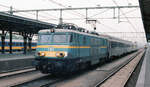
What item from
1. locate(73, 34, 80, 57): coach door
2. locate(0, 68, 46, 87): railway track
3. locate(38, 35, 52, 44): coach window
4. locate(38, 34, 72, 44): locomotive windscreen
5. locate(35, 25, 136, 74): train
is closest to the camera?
locate(0, 68, 46, 87): railway track

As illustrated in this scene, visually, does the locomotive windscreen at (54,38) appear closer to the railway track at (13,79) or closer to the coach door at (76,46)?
the coach door at (76,46)

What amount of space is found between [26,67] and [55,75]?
17.5 feet

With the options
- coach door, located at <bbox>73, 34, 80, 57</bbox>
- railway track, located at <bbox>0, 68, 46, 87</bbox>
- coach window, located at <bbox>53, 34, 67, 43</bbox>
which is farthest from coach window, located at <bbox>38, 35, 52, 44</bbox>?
railway track, located at <bbox>0, 68, 46, 87</bbox>

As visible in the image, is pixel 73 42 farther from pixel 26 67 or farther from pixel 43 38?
pixel 26 67

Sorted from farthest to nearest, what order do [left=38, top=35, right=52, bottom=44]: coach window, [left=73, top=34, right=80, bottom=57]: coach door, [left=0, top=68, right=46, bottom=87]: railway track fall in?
[left=73, top=34, right=80, bottom=57]: coach door < [left=38, top=35, right=52, bottom=44]: coach window < [left=0, top=68, right=46, bottom=87]: railway track

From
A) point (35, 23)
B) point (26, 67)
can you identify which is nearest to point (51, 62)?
point (26, 67)

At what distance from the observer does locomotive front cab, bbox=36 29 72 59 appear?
39.1 ft

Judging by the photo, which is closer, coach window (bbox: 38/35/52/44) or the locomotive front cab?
the locomotive front cab

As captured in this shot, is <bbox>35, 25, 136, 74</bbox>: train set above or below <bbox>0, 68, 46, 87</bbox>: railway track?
above

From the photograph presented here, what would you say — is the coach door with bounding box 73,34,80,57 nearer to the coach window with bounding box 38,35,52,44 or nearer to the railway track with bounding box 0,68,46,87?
the coach window with bounding box 38,35,52,44

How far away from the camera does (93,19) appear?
25.5 m

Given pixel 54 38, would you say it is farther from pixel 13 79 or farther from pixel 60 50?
pixel 13 79

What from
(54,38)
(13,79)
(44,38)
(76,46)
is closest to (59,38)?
(54,38)

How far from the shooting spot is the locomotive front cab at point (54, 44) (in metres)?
11.9
